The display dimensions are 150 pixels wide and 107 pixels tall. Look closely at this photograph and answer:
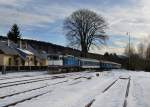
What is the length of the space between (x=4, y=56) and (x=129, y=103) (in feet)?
162

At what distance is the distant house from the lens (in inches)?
2451

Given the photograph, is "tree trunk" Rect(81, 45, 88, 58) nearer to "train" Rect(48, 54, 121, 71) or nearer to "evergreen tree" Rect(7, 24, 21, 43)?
"train" Rect(48, 54, 121, 71)

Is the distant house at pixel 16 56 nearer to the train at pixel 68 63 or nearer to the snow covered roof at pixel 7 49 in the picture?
the snow covered roof at pixel 7 49

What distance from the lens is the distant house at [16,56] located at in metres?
62.2

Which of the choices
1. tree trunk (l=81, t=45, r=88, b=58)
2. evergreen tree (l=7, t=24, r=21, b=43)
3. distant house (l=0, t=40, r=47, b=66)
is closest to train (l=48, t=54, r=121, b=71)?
tree trunk (l=81, t=45, r=88, b=58)

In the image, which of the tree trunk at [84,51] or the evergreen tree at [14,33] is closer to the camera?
the tree trunk at [84,51]

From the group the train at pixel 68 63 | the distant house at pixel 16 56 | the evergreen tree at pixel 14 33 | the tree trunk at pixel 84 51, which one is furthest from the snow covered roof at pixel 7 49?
the evergreen tree at pixel 14 33

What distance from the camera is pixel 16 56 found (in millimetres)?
68062

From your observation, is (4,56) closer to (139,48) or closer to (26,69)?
(26,69)

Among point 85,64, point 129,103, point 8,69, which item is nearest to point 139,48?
point 85,64

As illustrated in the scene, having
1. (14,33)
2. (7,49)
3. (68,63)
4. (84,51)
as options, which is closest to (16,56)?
(7,49)

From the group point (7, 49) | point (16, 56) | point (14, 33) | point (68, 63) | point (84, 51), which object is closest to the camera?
point (68, 63)

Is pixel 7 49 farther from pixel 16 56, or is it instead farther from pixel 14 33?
pixel 14 33

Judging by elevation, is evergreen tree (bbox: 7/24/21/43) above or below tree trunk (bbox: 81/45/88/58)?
above
